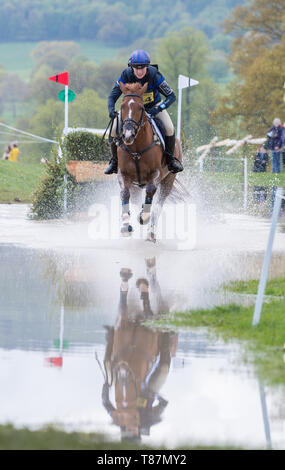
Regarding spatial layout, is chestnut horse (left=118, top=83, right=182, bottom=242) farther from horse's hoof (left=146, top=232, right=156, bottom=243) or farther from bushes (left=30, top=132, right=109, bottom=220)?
bushes (left=30, top=132, right=109, bottom=220)

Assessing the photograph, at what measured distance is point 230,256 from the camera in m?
12.4

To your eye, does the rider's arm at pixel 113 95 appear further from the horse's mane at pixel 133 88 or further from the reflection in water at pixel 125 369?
the reflection in water at pixel 125 369

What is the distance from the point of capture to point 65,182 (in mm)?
18422

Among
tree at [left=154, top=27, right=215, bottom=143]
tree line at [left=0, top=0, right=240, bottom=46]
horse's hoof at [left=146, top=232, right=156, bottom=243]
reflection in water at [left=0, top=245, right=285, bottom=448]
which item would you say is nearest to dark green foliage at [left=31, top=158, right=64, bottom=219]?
horse's hoof at [left=146, top=232, right=156, bottom=243]

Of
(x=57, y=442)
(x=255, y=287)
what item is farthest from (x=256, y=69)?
(x=57, y=442)

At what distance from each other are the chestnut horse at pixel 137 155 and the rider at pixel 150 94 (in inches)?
8.9

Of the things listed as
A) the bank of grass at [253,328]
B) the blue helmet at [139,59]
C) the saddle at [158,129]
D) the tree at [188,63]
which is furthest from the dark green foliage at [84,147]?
the tree at [188,63]

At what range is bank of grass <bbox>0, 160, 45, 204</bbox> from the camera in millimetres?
25781

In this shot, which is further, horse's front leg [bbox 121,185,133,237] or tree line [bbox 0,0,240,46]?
tree line [bbox 0,0,240,46]

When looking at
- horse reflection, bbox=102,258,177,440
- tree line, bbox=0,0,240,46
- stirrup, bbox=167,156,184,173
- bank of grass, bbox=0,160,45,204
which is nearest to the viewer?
horse reflection, bbox=102,258,177,440

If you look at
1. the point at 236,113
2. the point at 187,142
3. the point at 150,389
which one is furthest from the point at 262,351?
the point at 236,113

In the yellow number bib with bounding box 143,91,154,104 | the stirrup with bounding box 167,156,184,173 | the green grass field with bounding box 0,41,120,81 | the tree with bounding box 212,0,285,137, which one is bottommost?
the stirrup with bounding box 167,156,184,173

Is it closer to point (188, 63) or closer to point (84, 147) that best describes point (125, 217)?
point (84, 147)

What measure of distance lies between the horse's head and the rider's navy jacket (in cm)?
19
